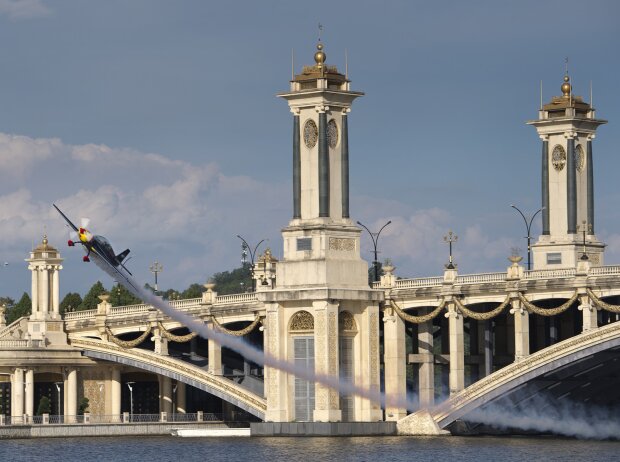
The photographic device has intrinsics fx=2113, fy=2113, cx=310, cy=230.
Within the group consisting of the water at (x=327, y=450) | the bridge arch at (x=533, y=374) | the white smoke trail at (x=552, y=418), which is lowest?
the water at (x=327, y=450)

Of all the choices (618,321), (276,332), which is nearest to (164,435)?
(276,332)

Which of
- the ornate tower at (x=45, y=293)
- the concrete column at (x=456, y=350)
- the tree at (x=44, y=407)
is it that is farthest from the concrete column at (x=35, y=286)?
the concrete column at (x=456, y=350)

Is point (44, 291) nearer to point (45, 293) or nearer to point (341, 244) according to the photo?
point (45, 293)

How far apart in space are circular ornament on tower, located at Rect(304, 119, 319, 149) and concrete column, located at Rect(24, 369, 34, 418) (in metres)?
33.9

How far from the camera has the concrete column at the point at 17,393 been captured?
500ft

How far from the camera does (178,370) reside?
478 feet

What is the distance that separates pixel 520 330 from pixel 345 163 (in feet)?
51.4

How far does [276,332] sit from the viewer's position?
134 metres

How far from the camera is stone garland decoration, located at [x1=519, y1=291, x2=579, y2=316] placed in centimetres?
12200

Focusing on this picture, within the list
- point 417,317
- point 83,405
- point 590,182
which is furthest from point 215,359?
point 590,182

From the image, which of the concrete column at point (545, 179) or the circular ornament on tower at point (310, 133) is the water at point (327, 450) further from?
the circular ornament on tower at point (310, 133)

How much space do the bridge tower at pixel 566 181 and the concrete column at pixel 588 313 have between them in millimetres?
9891

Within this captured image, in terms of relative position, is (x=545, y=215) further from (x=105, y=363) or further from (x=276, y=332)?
(x=105, y=363)

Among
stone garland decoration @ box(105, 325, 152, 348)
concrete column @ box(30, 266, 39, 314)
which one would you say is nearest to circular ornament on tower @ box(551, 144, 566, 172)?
stone garland decoration @ box(105, 325, 152, 348)
